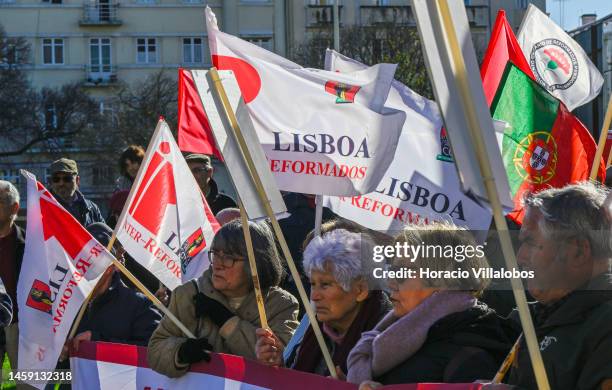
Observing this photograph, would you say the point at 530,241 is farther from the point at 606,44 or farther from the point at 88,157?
the point at 88,157

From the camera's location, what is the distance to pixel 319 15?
180 ft

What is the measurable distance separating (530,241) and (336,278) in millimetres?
1187

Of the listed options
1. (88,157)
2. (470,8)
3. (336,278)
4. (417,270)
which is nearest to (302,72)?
(336,278)

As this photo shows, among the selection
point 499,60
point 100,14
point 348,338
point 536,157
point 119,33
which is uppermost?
point 100,14

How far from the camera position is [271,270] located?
5773mm

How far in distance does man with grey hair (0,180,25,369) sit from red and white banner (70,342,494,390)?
64.4 inches

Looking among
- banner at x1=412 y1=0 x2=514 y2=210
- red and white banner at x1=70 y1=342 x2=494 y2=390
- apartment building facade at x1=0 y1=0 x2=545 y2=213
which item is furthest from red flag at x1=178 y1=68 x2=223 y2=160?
apartment building facade at x1=0 y1=0 x2=545 y2=213

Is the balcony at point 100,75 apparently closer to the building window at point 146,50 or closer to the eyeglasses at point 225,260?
the building window at point 146,50

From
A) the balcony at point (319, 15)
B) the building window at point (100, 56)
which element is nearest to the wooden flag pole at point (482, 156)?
the balcony at point (319, 15)

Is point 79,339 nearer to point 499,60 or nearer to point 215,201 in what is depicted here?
point 215,201

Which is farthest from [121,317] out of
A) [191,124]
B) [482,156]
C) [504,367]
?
[482,156]

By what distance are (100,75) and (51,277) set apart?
54.0m

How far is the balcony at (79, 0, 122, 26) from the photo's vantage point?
59.8 meters

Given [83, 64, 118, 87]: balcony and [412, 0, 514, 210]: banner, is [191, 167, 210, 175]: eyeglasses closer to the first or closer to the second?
[412, 0, 514, 210]: banner
